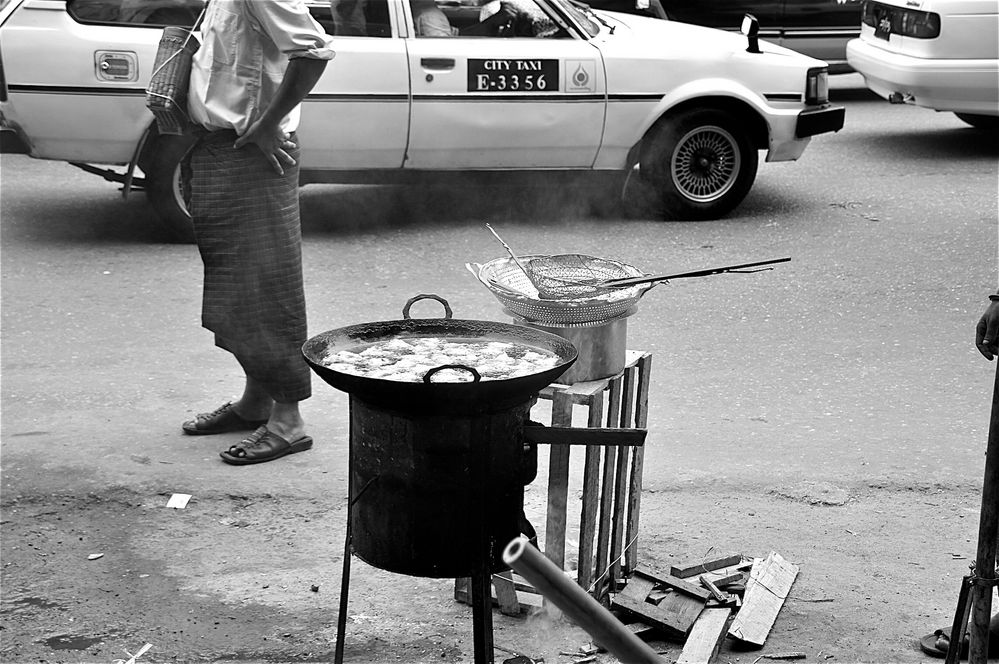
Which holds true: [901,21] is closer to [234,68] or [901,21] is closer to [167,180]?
[167,180]

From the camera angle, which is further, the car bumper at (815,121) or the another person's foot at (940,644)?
the car bumper at (815,121)

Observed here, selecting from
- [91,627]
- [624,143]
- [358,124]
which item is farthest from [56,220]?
[91,627]

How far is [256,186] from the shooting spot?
4402 millimetres

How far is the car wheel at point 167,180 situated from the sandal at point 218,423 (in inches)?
111

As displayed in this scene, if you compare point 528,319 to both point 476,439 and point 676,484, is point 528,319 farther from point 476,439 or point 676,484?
point 676,484

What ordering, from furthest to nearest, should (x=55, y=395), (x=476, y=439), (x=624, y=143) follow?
(x=624, y=143)
(x=55, y=395)
(x=476, y=439)

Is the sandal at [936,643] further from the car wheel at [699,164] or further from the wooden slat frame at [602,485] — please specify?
the car wheel at [699,164]

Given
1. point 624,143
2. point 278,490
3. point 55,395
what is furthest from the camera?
point 624,143

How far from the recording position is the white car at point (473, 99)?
7230 mm

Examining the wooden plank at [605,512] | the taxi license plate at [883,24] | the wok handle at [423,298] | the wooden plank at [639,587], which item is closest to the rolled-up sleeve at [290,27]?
the wok handle at [423,298]

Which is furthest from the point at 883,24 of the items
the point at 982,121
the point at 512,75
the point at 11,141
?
the point at 11,141

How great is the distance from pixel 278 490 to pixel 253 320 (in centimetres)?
66

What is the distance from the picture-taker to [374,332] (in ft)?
11.3

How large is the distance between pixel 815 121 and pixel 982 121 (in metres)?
3.78
